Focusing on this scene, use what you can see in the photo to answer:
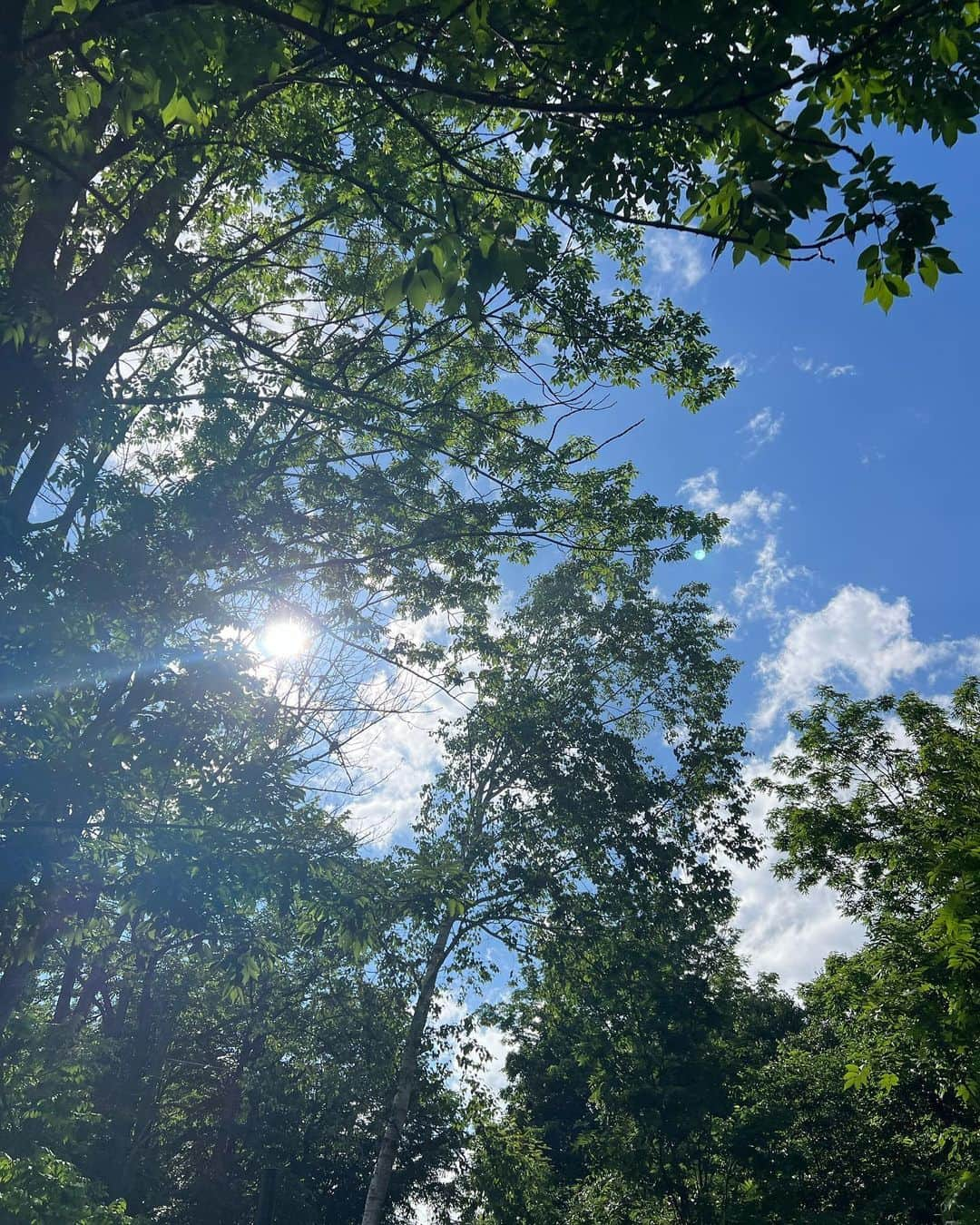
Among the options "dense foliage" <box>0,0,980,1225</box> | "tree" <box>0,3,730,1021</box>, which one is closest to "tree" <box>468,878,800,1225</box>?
"dense foliage" <box>0,0,980,1225</box>

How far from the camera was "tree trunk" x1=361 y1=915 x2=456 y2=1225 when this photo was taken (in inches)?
609

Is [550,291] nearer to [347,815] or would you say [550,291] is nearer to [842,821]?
[347,815]

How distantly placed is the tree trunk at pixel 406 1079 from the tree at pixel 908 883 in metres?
7.06

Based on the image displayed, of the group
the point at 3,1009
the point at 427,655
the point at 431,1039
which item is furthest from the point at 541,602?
the point at 3,1009

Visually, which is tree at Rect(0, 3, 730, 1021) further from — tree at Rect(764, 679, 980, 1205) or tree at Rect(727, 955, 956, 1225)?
tree at Rect(727, 955, 956, 1225)

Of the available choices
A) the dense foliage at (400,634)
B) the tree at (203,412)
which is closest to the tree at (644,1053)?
the dense foliage at (400,634)

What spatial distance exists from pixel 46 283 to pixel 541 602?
604 inches

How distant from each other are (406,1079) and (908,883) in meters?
10.3

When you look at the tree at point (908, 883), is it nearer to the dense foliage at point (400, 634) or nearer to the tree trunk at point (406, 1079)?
the dense foliage at point (400, 634)

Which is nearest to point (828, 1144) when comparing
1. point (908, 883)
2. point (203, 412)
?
point (908, 883)

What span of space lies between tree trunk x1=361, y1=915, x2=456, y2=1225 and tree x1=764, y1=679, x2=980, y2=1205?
7059 millimetres

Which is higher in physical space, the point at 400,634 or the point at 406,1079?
the point at 400,634

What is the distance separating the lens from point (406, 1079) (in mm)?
15922

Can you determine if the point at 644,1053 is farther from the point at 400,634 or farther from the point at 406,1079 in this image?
the point at 400,634
